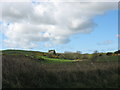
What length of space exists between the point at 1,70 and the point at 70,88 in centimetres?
441

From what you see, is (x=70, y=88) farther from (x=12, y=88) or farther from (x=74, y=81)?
(x=12, y=88)

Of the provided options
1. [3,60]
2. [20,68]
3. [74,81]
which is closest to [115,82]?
[74,81]

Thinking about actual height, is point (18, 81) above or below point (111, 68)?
below

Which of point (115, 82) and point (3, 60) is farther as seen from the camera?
point (3, 60)

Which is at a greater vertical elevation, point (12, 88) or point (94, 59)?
point (94, 59)

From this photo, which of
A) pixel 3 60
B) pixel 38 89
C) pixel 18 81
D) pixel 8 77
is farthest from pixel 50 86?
pixel 3 60

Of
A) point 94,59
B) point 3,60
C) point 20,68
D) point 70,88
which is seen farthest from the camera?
point 94,59

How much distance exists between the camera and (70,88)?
6352 mm

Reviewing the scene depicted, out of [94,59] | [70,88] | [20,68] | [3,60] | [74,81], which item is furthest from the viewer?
[94,59]

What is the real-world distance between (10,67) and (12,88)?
2.18 meters

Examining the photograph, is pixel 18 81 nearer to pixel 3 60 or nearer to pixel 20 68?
pixel 20 68

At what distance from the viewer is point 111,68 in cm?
761

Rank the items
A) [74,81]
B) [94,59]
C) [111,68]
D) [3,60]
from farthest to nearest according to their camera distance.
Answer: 1. [94,59]
2. [3,60]
3. [111,68]
4. [74,81]

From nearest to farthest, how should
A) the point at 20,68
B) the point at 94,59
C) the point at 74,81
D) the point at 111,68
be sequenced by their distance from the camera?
the point at 74,81 < the point at 111,68 < the point at 20,68 < the point at 94,59
